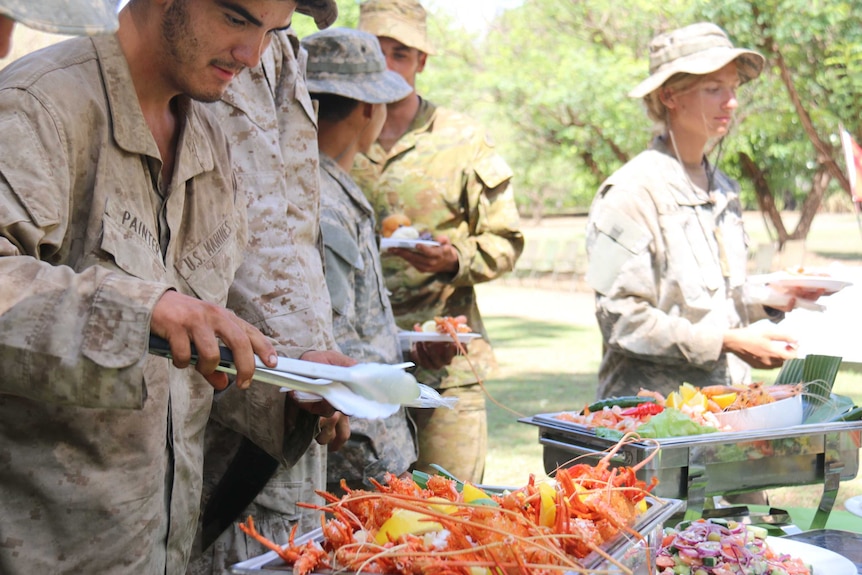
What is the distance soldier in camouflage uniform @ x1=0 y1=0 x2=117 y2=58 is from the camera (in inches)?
41.1

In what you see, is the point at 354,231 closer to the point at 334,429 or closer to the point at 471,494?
the point at 334,429

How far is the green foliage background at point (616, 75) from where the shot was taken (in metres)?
12.6

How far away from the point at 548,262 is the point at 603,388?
18.1m

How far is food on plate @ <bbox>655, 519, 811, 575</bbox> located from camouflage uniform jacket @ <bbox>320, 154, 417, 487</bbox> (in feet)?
3.67

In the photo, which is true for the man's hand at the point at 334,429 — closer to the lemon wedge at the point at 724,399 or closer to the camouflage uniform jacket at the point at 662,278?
the lemon wedge at the point at 724,399

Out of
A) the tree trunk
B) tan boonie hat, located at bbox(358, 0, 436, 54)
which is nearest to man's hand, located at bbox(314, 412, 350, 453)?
tan boonie hat, located at bbox(358, 0, 436, 54)

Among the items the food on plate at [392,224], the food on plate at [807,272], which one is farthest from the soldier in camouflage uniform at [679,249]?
the food on plate at [392,224]

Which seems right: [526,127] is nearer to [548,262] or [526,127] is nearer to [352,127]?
[548,262]

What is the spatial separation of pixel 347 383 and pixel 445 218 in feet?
9.69

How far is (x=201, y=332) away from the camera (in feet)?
4.77

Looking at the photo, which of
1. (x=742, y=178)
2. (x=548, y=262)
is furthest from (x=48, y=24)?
(x=548, y=262)

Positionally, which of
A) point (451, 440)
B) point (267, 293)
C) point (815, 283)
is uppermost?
point (267, 293)

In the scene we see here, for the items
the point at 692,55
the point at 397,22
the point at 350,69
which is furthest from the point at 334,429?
the point at 397,22

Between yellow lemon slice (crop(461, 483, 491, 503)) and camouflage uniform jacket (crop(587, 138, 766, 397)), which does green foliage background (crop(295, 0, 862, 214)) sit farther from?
yellow lemon slice (crop(461, 483, 491, 503))
